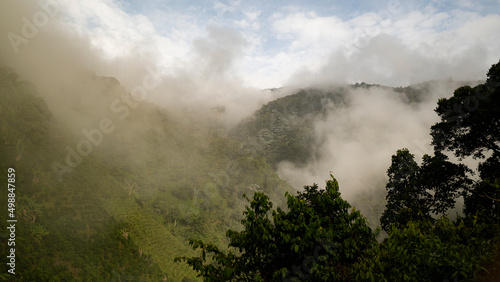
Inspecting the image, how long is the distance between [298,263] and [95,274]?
2303 inches

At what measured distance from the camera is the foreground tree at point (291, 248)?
775 centimetres

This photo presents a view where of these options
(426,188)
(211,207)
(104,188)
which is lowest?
(104,188)

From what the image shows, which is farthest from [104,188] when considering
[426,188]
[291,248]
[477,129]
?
[477,129]

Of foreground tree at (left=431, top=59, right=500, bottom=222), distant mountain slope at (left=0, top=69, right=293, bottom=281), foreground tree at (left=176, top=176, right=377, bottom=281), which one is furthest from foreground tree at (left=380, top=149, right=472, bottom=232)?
distant mountain slope at (left=0, top=69, right=293, bottom=281)

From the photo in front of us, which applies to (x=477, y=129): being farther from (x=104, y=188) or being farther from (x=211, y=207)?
(x=211, y=207)

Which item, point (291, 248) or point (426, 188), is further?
point (426, 188)

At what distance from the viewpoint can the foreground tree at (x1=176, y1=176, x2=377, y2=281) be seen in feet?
25.4

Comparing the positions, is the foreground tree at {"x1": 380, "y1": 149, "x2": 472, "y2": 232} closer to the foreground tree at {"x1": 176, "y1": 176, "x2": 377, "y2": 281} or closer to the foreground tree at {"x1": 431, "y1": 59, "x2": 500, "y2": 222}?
the foreground tree at {"x1": 431, "y1": 59, "x2": 500, "y2": 222}

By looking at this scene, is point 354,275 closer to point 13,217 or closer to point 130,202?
point 13,217

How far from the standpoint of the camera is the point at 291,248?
760 centimetres

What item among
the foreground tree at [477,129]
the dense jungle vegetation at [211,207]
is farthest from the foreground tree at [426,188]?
the foreground tree at [477,129]

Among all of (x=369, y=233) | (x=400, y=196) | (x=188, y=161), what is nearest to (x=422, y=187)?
(x=400, y=196)

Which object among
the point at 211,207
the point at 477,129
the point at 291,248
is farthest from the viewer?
the point at 211,207

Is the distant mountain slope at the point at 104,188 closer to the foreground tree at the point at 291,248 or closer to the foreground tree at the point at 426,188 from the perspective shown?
the foreground tree at the point at 291,248
